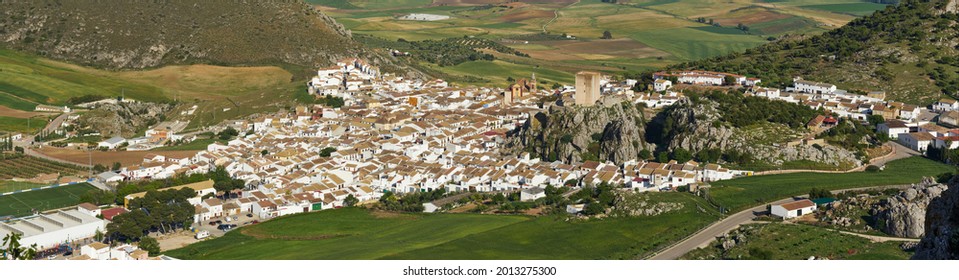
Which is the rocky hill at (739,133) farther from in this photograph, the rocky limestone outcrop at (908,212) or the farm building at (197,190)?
the farm building at (197,190)

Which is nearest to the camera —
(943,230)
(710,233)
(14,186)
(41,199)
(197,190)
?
(943,230)

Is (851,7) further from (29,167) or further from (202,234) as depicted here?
(202,234)

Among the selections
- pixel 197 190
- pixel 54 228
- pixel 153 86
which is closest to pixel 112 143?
pixel 197 190

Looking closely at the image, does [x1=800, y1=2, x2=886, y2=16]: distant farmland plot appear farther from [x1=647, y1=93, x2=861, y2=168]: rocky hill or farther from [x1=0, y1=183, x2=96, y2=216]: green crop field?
[x1=0, y1=183, x2=96, y2=216]: green crop field

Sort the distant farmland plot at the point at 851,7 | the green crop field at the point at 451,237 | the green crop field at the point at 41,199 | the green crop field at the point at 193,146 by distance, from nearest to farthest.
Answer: the green crop field at the point at 451,237, the green crop field at the point at 41,199, the green crop field at the point at 193,146, the distant farmland plot at the point at 851,7

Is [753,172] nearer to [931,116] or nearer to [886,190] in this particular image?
[886,190]

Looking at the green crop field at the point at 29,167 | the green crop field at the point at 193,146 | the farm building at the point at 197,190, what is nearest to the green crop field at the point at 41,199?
the farm building at the point at 197,190

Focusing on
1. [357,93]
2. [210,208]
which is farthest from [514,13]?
[210,208]

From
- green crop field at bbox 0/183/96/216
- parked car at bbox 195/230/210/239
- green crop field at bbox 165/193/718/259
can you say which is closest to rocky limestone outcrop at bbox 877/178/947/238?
green crop field at bbox 165/193/718/259
